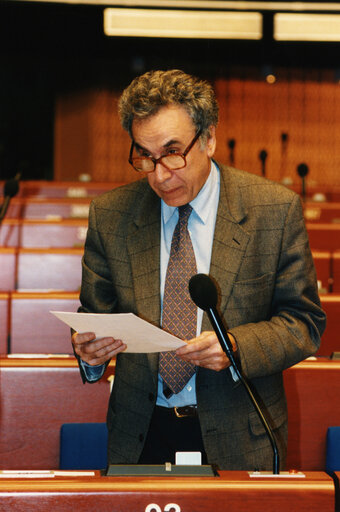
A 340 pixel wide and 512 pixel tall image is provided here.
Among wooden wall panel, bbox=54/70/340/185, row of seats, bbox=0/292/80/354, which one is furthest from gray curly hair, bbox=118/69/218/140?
wooden wall panel, bbox=54/70/340/185

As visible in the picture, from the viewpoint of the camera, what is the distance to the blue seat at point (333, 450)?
5.92ft

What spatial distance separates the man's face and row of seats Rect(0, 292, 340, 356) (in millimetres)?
1282

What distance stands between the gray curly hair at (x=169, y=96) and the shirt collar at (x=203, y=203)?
128 millimetres

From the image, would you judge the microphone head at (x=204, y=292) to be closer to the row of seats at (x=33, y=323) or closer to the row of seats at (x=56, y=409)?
the row of seats at (x=56, y=409)

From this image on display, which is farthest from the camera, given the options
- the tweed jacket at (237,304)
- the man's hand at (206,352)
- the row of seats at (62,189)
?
the row of seats at (62,189)

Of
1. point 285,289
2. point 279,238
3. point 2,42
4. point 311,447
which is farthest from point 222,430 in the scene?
point 2,42

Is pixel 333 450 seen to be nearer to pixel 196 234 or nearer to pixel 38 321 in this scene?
pixel 196 234

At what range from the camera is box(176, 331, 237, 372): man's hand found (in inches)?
50.9

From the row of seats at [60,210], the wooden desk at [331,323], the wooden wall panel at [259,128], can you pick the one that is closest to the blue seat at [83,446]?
the wooden desk at [331,323]

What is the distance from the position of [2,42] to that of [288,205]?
6457 mm

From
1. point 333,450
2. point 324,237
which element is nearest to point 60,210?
point 324,237

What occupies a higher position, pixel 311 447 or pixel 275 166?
pixel 275 166

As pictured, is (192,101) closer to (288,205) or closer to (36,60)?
(288,205)

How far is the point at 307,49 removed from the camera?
7668 mm
